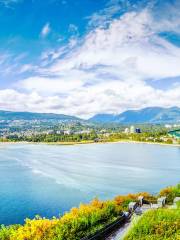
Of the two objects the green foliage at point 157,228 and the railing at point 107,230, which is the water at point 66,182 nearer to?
the railing at point 107,230

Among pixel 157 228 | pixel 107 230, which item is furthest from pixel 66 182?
pixel 157 228

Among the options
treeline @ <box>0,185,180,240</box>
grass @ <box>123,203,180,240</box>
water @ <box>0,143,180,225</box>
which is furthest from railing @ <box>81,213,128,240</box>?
water @ <box>0,143,180,225</box>

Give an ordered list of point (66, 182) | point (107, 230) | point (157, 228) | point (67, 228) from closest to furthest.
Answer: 1. point (157, 228)
2. point (107, 230)
3. point (67, 228)
4. point (66, 182)

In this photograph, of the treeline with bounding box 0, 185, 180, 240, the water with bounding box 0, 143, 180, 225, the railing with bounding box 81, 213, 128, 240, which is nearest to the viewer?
the railing with bounding box 81, 213, 128, 240

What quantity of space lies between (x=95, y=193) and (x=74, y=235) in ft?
64.6

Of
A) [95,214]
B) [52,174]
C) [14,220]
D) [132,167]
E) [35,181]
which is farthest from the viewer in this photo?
[132,167]

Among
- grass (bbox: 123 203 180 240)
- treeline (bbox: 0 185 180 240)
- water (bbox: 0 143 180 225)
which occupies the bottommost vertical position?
water (bbox: 0 143 180 225)

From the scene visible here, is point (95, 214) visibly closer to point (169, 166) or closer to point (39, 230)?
point (39, 230)

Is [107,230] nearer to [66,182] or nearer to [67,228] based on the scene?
[67,228]

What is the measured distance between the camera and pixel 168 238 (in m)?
7.22

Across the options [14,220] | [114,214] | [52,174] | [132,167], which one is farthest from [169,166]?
[114,214]

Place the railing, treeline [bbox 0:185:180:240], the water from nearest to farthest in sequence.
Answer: the railing
treeline [bbox 0:185:180:240]
the water

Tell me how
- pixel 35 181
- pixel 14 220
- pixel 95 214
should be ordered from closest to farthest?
pixel 95 214 → pixel 14 220 → pixel 35 181

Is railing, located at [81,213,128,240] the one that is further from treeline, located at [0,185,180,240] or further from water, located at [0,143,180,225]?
water, located at [0,143,180,225]
